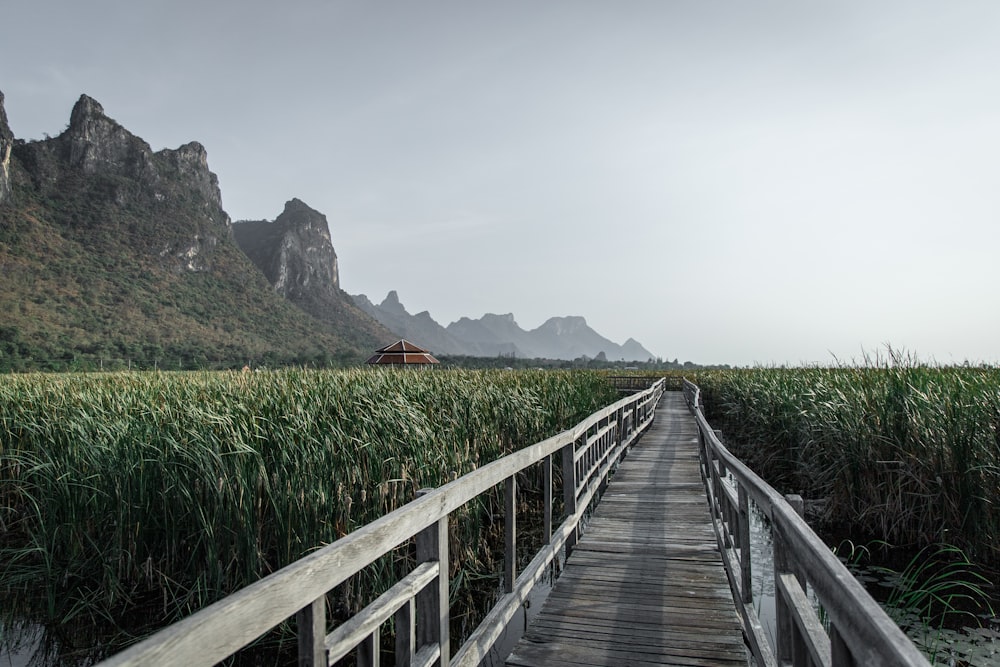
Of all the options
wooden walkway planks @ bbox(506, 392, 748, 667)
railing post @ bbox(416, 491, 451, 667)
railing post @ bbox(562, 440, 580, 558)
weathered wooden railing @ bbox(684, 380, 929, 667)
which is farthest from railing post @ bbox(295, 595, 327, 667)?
railing post @ bbox(562, 440, 580, 558)

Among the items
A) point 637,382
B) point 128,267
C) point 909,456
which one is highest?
point 128,267

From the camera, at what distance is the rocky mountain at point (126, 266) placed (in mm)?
62250

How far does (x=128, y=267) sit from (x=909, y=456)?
98.6m

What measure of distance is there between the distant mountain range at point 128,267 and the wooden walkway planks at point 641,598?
163 ft

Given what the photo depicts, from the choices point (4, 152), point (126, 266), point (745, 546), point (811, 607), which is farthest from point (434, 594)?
point (4, 152)

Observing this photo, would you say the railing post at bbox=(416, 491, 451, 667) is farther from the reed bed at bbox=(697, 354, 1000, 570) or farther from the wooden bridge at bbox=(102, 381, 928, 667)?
the reed bed at bbox=(697, 354, 1000, 570)

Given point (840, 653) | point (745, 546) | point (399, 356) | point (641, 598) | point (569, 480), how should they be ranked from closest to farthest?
point (840, 653) < point (745, 546) < point (641, 598) < point (569, 480) < point (399, 356)

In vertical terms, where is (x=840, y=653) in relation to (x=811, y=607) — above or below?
above

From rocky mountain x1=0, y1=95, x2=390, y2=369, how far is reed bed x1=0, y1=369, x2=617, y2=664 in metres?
46.6

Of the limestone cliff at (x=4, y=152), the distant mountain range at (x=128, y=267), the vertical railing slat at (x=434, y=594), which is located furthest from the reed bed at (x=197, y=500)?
the limestone cliff at (x=4, y=152)

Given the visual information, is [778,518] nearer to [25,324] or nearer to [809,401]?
[809,401]

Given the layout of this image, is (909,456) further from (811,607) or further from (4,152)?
(4,152)

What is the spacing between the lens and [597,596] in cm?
Answer: 424

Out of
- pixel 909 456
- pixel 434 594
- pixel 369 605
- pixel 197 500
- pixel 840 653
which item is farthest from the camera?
pixel 909 456
